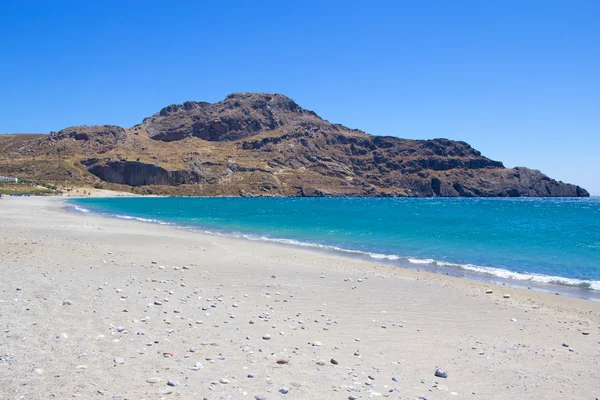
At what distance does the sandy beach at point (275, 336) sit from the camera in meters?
6.02

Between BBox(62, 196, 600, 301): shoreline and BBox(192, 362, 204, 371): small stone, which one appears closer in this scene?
BBox(192, 362, 204, 371): small stone

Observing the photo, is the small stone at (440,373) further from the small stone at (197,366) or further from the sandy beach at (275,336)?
the small stone at (197,366)

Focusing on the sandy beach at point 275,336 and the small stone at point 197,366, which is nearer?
the sandy beach at point 275,336

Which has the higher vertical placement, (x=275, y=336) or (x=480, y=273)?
→ (x=480, y=273)

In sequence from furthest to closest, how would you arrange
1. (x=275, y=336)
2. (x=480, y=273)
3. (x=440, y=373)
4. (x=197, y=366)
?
(x=480, y=273) < (x=275, y=336) < (x=440, y=373) < (x=197, y=366)

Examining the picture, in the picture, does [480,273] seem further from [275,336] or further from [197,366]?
[197,366]

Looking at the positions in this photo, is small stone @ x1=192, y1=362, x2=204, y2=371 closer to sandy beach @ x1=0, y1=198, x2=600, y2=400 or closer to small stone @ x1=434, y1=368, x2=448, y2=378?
sandy beach @ x1=0, y1=198, x2=600, y2=400

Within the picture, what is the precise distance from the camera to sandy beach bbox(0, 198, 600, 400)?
602 cm


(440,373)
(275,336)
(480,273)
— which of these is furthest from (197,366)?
(480,273)

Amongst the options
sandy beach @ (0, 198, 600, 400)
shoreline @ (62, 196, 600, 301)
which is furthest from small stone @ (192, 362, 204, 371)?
shoreline @ (62, 196, 600, 301)

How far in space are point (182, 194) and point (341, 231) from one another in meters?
123

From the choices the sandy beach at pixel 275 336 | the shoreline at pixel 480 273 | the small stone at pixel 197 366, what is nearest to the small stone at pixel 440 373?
the sandy beach at pixel 275 336

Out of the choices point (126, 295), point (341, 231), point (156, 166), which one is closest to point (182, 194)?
point (156, 166)

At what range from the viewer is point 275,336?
27.2 feet
